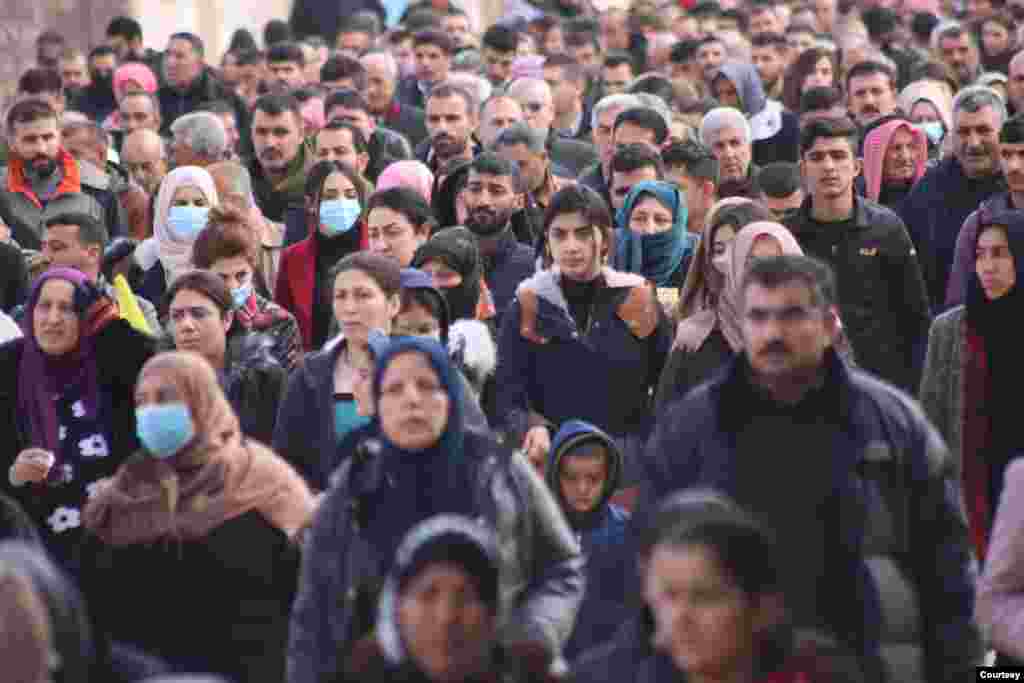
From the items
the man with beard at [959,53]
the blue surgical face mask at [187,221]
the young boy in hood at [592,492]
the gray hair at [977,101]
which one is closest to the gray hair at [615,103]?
the gray hair at [977,101]

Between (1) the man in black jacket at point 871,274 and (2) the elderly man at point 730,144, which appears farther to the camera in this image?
(2) the elderly man at point 730,144

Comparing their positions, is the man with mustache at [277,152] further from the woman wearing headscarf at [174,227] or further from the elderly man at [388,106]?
the elderly man at [388,106]

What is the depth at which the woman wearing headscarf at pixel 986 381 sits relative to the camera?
9383 millimetres

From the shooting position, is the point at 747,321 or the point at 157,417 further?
the point at 157,417

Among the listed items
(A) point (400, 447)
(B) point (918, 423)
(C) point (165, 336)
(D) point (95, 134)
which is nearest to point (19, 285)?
(C) point (165, 336)

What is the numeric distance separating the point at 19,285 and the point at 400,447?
473 cm

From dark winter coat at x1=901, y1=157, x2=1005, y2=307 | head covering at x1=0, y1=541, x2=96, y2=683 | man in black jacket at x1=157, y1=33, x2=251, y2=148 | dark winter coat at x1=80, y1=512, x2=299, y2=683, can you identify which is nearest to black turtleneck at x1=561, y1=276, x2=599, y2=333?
dark winter coat at x1=80, y1=512, x2=299, y2=683

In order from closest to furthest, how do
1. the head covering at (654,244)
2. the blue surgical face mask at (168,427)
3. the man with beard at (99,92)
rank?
A: the blue surgical face mask at (168,427) < the head covering at (654,244) < the man with beard at (99,92)

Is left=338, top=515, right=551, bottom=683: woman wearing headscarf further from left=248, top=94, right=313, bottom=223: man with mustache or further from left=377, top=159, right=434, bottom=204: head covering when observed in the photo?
left=248, top=94, right=313, bottom=223: man with mustache

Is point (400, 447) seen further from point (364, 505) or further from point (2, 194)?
point (2, 194)

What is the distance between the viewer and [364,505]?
6.81m

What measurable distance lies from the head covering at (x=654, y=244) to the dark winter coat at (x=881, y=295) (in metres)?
0.55

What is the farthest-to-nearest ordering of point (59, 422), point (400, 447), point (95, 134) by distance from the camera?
point (95, 134) → point (59, 422) → point (400, 447)

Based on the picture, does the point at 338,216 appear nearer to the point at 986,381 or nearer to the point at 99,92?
the point at 986,381
